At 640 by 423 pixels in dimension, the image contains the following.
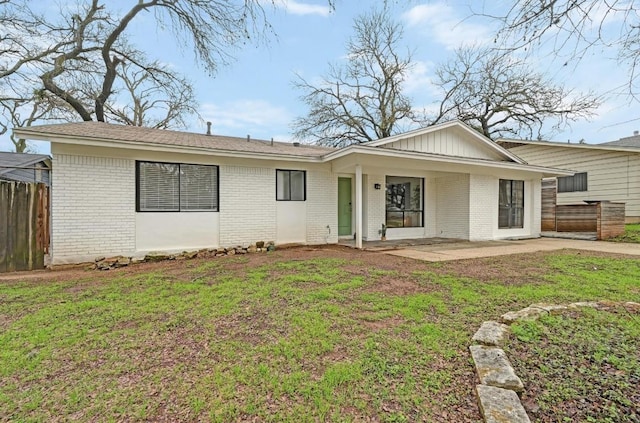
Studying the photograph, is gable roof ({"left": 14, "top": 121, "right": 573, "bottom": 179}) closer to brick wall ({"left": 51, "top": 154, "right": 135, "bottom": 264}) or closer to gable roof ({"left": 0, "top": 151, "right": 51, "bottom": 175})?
brick wall ({"left": 51, "top": 154, "right": 135, "bottom": 264})

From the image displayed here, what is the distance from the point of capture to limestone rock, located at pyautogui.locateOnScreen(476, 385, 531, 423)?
1.93 m

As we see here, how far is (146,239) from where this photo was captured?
762 centimetres

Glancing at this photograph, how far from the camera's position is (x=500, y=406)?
80.4 inches

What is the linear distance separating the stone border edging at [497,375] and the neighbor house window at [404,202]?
7672 mm

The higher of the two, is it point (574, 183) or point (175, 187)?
point (574, 183)

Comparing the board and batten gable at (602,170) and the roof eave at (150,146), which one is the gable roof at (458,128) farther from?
the board and batten gable at (602,170)

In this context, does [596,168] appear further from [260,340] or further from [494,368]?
[260,340]

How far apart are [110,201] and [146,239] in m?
1.14

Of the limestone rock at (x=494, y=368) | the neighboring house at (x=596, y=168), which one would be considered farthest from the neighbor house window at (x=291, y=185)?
the neighboring house at (x=596, y=168)

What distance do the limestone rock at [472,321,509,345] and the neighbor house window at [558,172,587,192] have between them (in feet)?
50.5

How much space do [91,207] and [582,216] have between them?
643 inches

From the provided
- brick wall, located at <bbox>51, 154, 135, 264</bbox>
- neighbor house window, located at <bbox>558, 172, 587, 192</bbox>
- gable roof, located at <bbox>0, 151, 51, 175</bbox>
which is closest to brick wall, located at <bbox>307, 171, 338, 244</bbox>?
brick wall, located at <bbox>51, 154, 135, 264</bbox>

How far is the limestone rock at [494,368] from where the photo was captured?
2.28 metres

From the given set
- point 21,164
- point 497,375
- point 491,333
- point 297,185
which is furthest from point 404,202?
point 21,164
